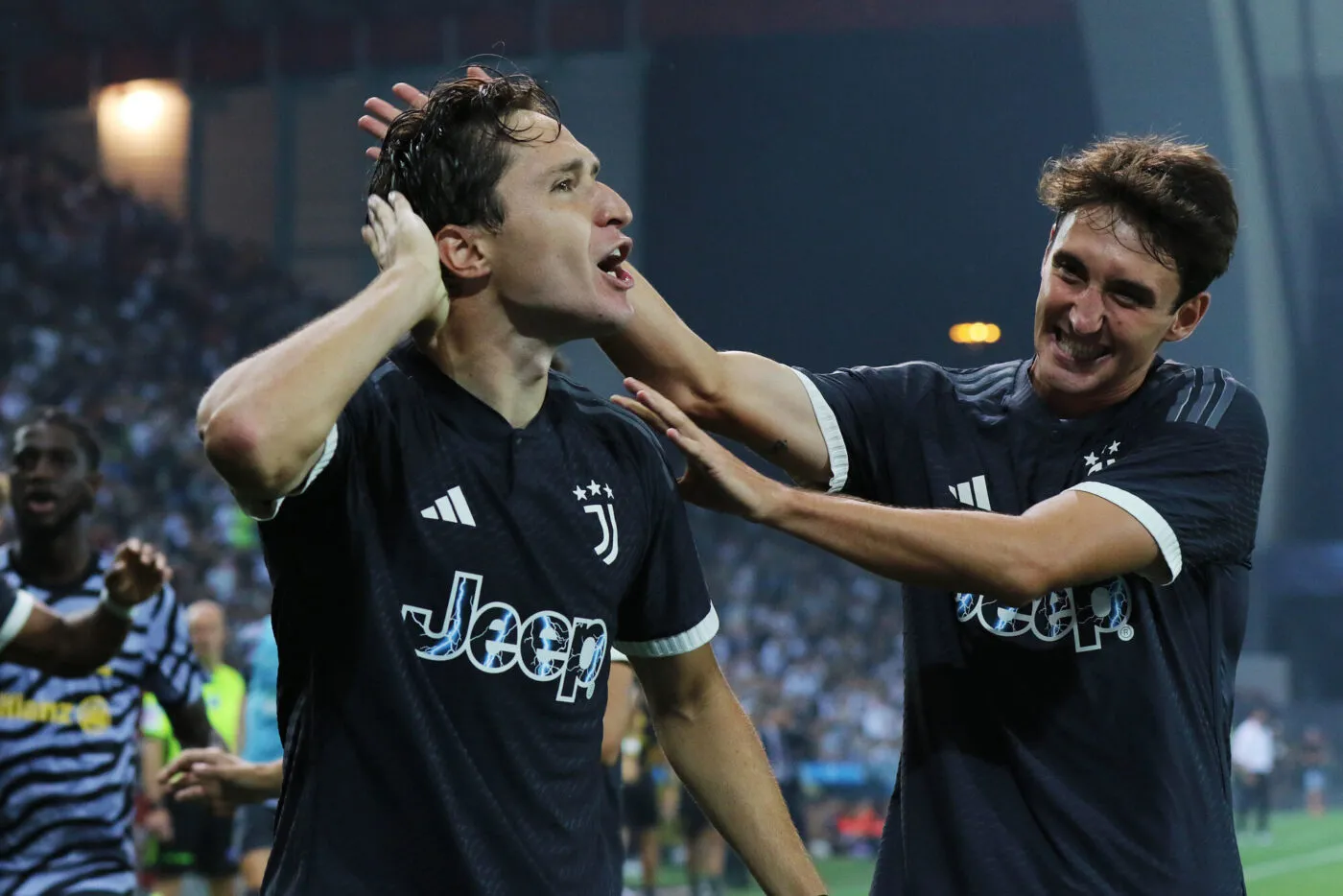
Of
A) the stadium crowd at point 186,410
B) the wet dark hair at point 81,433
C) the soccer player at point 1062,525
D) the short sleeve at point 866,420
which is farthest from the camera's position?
the stadium crowd at point 186,410

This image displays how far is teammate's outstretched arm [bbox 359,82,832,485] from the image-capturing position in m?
2.54

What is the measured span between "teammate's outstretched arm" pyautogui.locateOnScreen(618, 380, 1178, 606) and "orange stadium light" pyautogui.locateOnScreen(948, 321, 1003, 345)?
1343cm

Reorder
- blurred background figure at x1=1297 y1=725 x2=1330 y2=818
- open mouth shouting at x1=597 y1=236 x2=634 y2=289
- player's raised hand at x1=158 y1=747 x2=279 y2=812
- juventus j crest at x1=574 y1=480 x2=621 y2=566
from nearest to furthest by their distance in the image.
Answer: juventus j crest at x1=574 y1=480 x2=621 y2=566, open mouth shouting at x1=597 y1=236 x2=634 y2=289, player's raised hand at x1=158 y1=747 x2=279 y2=812, blurred background figure at x1=1297 y1=725 x2=1330 y2=818

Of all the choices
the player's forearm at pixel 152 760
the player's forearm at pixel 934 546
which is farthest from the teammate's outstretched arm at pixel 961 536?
the player's forearm at pixel 152 760

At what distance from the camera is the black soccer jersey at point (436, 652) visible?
1782mm

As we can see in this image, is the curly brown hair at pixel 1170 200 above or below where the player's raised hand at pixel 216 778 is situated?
above

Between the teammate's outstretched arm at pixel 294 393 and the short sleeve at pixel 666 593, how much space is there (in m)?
0.50

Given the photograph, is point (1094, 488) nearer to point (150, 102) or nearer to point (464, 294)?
point (464, 294)

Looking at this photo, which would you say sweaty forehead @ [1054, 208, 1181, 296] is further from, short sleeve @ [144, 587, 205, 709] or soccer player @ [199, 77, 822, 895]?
short sleeve @ [144, 587, 205, 709]

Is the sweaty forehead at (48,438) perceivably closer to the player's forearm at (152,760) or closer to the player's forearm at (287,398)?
the player's forearm at (287,398)

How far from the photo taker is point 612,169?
1623 cm

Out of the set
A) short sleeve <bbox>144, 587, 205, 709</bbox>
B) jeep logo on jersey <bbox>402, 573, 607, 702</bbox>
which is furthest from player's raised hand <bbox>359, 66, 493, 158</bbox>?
short sleeve <bbox>144, 587, 205, 709</bbox>

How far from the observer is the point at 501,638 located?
186 centimetres

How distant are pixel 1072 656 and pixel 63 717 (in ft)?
10.1
